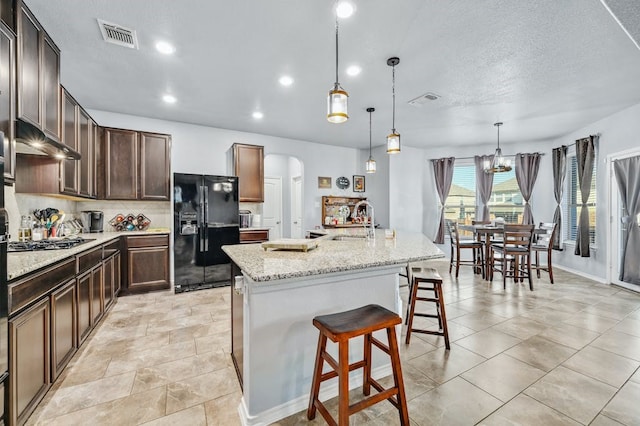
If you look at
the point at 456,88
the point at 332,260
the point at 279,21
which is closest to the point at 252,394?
the point at 332,260

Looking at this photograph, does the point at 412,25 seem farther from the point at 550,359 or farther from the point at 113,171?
the point at 113,171

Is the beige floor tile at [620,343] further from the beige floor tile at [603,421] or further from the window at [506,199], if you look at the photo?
the window at [506,199]

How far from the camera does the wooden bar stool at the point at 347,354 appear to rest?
133 cm

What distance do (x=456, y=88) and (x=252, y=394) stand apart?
3758mm

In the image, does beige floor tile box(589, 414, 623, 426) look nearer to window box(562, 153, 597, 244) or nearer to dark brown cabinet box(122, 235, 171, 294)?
dark brown cabinet box(122, 235, 171, 294)

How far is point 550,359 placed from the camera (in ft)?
7.49

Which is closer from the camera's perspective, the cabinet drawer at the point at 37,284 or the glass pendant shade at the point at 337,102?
the cabinet drawer at the point at 37,284

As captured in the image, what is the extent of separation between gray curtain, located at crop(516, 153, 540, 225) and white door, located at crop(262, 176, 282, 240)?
5.46 meters

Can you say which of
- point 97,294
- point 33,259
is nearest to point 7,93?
point 33,259

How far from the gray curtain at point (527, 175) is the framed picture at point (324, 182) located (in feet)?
13.4

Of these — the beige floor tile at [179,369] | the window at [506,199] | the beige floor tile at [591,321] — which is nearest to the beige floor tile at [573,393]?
the beige floor tile at [591,321]

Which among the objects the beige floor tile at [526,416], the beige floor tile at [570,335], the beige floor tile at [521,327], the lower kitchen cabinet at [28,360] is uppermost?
the lower kitchen cabinet at [28,360]

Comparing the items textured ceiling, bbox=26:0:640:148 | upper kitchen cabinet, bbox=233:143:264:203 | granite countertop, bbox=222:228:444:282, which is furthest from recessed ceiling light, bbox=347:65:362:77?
upper kitchen cabinet, bbox=233:143:264:203

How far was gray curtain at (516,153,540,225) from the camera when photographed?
19.5 ft
